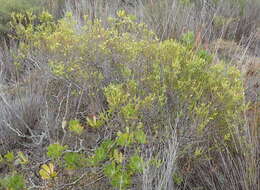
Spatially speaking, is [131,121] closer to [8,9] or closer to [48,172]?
[48,172]

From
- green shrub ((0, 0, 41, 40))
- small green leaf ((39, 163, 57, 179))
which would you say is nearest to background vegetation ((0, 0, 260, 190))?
small green leaf ((39, 163, 57, 179))

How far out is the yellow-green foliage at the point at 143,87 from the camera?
1.78 meters

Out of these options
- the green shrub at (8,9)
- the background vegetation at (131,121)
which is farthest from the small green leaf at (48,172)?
the green shrub at (8,9)

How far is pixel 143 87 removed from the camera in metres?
2.13

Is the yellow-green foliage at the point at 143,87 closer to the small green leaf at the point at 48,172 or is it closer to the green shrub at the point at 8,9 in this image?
the small green leaf at the point at 48,172

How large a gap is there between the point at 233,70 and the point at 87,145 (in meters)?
1.13

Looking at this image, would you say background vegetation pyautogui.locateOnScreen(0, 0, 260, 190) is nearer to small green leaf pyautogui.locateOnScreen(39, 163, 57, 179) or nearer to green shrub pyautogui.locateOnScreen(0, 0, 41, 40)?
small green leaf pyautogui.locateOnScreen(39, 163, 57, 179)

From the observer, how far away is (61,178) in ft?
6.03

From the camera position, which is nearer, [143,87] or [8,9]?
[143,87]

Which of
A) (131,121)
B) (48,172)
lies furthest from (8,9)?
(48,172)

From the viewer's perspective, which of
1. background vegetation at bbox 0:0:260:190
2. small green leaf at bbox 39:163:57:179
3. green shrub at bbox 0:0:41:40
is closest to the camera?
small green leaf at bbox 39:163:57:179

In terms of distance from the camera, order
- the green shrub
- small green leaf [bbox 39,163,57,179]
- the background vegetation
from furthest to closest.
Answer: the green shrub < the background vegetation < small green leaf [bbox 39,163,57,179]

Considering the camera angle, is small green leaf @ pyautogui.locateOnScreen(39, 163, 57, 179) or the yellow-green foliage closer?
small green leaf @ pyautogui.locateOnScreen(39, 163, 57, 179)

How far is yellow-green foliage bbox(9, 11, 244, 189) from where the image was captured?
1.78 metres
